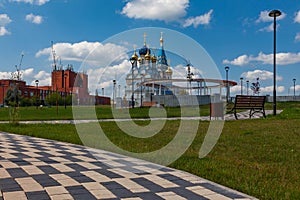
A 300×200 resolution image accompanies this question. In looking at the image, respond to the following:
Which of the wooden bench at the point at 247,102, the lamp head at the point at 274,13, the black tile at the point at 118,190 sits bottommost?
the black tile at the point at 118,190

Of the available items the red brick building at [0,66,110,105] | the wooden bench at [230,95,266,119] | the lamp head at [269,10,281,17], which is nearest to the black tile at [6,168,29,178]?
the red brick building at [0,66,110,105]

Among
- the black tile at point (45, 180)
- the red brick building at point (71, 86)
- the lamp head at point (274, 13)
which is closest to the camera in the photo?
the black tile at point (45, 180)

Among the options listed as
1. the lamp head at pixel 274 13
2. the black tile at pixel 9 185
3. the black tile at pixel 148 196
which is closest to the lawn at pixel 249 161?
the black tile at pixel 148 196

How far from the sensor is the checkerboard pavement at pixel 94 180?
2920 mm

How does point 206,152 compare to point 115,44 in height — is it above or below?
below

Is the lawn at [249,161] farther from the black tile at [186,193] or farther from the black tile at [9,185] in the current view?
the black tile at [9,185]

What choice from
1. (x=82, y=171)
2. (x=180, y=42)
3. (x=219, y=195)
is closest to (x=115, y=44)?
(x=180, y=42)

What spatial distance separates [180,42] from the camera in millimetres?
5832

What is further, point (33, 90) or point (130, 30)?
point (33, 90)

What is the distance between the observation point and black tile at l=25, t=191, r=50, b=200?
107 inches

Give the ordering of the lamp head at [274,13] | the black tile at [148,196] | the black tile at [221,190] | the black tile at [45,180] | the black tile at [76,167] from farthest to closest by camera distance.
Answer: the lamp head at [274,13] → the black tile at [76,167] → the black tile at [45,180] → the black tile at [221,190] → the black tile at [148,196]

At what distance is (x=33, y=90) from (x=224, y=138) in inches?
2917

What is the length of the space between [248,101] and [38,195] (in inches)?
457

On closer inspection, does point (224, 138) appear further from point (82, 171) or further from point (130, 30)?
point (82, 171)
